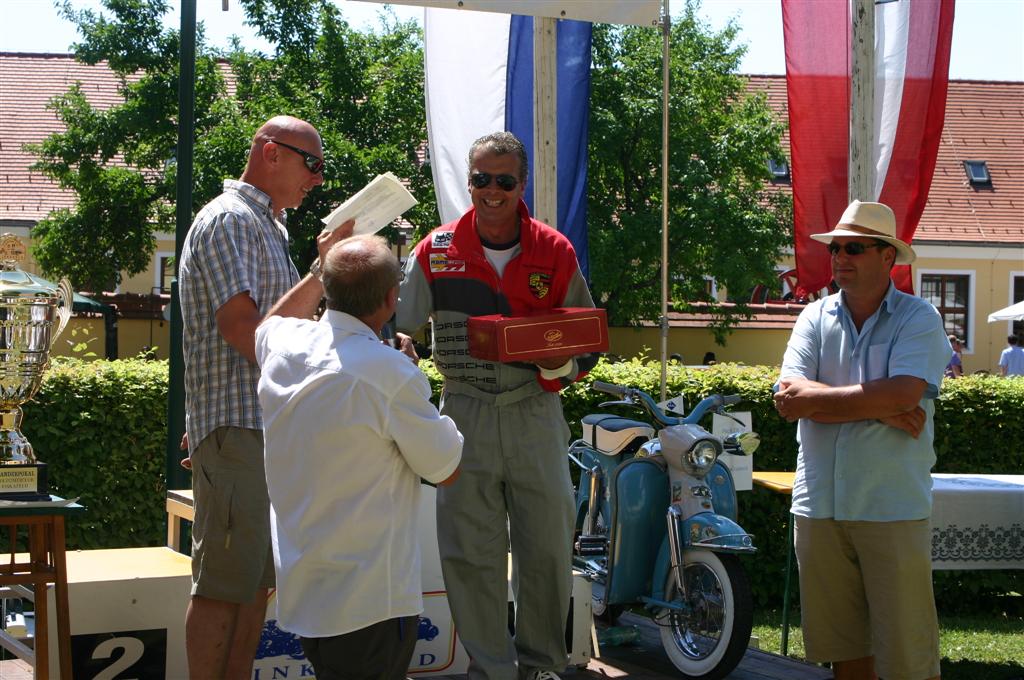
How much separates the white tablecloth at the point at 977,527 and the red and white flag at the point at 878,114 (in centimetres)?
130

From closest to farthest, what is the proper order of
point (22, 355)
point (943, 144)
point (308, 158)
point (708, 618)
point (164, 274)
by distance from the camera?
point (308, 158), point (22, 355), point (708, 618), point (164, 274), point (943, 144)

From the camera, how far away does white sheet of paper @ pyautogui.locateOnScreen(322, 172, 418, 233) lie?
141 inches

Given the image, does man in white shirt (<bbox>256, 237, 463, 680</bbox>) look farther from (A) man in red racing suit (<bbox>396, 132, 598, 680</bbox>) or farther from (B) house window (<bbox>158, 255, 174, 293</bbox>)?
(B) house window (<bbox>158, 255, 174, 293</bbox>)

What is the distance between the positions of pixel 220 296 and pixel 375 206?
55 cm

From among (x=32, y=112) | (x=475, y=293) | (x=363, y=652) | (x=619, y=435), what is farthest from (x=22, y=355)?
(x=32, y=112)

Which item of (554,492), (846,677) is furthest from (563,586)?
(846,677)

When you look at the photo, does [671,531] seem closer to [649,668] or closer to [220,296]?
[649,668]

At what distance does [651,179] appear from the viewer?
93.0 ft

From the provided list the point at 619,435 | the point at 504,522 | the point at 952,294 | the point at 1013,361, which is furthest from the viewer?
the point at 952,294

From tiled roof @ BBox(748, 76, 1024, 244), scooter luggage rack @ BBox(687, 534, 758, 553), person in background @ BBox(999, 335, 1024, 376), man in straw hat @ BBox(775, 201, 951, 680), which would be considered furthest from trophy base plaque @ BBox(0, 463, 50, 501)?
tiled roof @ BBox(748, 76, 1024, 244)

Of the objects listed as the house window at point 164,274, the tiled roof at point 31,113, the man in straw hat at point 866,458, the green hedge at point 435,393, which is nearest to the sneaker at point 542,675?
the man in straw hat at point 866,458

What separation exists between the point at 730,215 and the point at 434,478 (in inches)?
1001

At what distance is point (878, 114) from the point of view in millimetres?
5988

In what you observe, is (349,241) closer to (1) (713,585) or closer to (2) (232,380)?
(2) (232,380)
